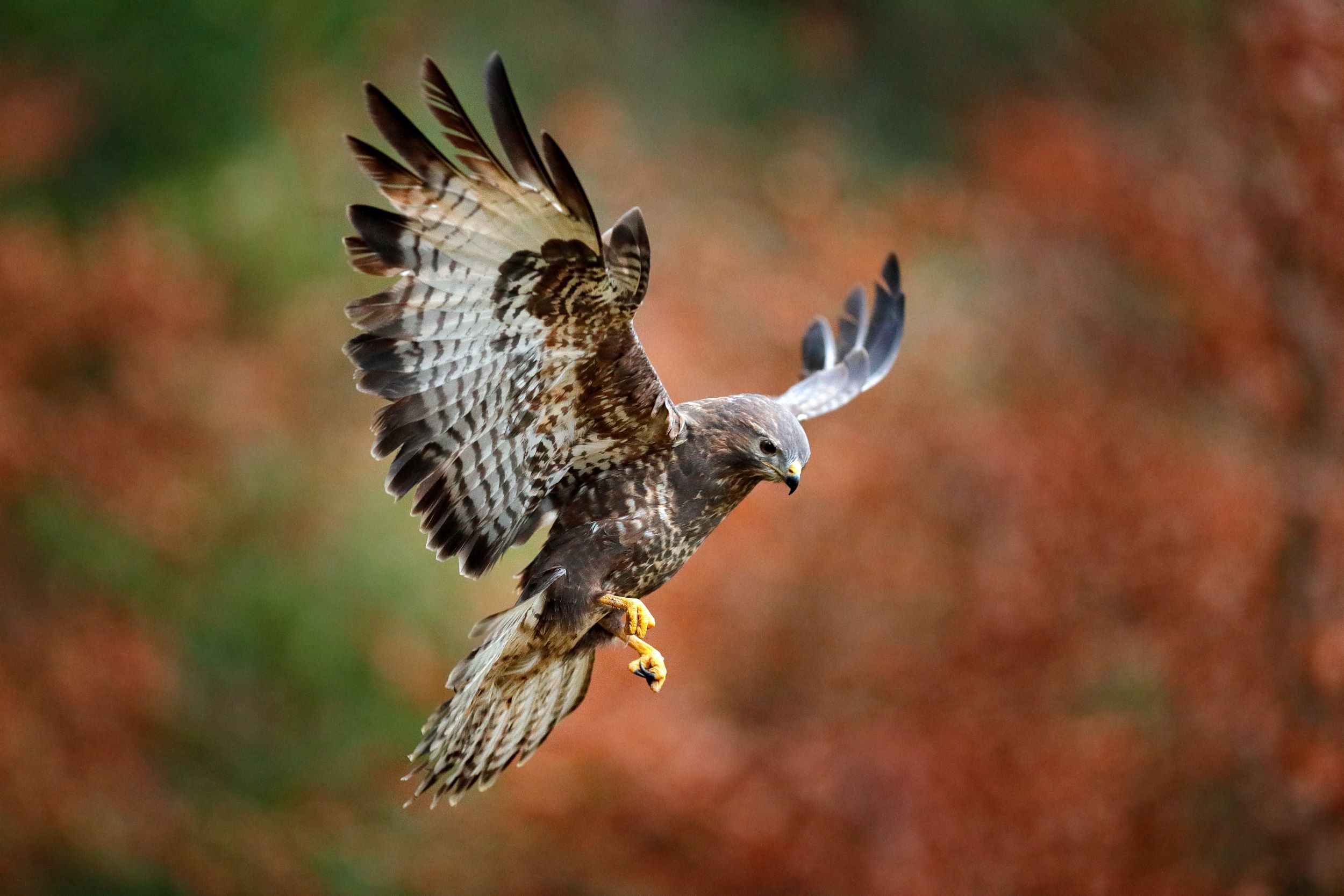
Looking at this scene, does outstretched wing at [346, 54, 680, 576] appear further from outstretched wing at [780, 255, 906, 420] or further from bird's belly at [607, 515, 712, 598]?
Result: outstretched wing at [780, 255, 906, 420]

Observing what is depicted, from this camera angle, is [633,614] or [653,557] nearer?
[633,614]

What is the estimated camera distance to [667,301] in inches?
381

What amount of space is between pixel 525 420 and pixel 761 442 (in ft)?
1.70

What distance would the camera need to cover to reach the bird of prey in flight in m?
2.86

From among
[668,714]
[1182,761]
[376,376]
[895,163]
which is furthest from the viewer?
[895,163]

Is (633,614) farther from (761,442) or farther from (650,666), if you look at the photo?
(761,442)

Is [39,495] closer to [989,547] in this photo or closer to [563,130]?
[563,130]

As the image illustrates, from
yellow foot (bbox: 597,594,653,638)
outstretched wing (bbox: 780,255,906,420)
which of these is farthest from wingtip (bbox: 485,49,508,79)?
outstretched wing (bbox: 780,255,906,420)

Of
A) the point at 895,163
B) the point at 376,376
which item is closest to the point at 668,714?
the point at 376,376

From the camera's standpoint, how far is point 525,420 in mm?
3240

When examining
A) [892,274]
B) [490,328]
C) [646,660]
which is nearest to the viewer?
[490,328]

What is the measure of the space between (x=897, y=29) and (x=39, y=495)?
28.3ft

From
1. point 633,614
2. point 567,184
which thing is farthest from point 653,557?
point 567,184

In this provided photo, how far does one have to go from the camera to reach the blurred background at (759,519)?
7.05 meters
